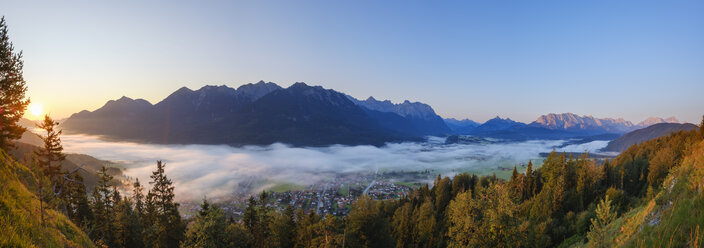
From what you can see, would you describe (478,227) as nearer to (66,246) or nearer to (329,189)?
(66,246)

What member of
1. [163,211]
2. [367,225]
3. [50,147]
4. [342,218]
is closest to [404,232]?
[342,218]

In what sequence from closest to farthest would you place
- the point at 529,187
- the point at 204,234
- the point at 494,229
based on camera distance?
the point at 494,229 → the point at 204,234 → the point at 529,187

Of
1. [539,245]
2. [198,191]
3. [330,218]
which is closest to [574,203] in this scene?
[539,245]

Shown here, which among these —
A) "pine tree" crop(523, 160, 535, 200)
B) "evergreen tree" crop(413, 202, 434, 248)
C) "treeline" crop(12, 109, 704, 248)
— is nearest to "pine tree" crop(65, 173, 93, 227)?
"treeline" crop(12, 109, 704, 248)

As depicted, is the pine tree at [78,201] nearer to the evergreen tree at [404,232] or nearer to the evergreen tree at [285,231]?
the evergreen tree at [285,231]

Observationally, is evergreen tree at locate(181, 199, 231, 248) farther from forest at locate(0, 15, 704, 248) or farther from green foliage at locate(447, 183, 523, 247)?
green foliage at locate(447, 183, 523, 247)

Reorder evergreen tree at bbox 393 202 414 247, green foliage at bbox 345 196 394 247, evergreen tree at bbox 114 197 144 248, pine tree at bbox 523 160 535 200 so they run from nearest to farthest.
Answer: green foliage at bbox 345 196 394 247
evergreen tree at bbox 114 197 144 248
evergreen tree at bbox 393 202 414 247
pine tree at bbox 523 160 535 200

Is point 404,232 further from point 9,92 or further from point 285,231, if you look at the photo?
point 9,92

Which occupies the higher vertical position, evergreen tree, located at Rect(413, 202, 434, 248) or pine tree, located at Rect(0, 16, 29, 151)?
pine tree, located at Rect(0, 16, 29, 151)
